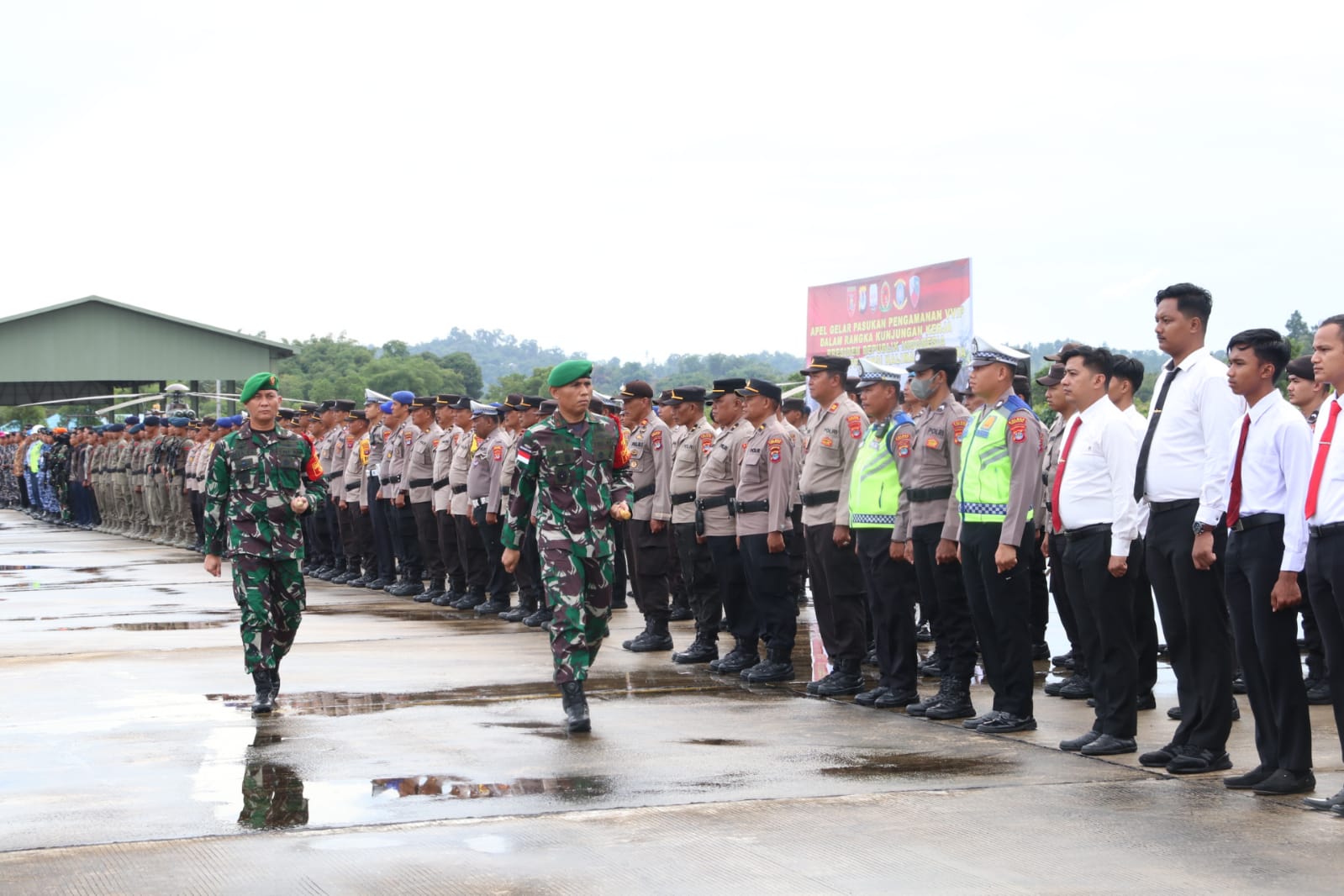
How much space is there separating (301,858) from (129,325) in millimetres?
40974

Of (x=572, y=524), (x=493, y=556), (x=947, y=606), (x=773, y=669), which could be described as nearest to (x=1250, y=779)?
(x=947, y=606)

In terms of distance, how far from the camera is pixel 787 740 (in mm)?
7434

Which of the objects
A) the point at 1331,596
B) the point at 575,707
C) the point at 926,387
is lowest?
the point at 575,707

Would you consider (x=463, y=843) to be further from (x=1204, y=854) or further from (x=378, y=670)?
(x=378, y=670)

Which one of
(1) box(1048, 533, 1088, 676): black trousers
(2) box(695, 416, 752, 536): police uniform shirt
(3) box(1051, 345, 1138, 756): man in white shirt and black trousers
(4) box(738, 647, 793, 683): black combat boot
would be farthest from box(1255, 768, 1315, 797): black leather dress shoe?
(2) box(695, 416, 752, 536): police uniform shirt

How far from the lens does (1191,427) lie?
21.6 feet

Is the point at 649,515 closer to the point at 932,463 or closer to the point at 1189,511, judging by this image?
the point at 932,463

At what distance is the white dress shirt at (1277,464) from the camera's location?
593 centimetres

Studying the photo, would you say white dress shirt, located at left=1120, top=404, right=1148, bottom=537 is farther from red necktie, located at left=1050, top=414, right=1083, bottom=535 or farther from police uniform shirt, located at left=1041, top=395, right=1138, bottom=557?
red necktie, located at left=1050, top=414, right=1083, bottom=535

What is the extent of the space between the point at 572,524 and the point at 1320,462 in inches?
150

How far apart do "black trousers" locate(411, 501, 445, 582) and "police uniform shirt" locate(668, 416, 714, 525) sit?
4.87 metres

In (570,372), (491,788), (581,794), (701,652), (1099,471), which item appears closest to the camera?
(581,794)

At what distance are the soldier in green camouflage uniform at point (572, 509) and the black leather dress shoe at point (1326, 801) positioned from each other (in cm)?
360

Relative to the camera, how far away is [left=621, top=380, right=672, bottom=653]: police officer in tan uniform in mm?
11310
